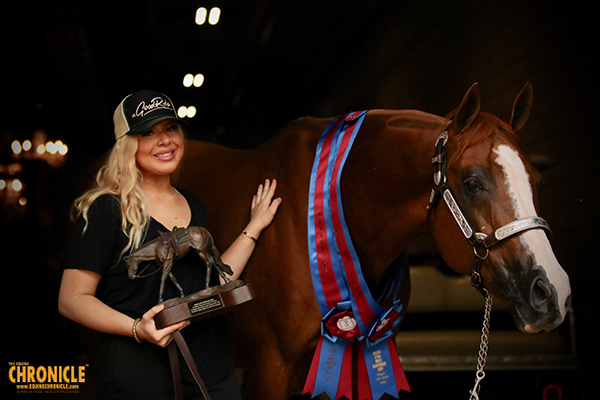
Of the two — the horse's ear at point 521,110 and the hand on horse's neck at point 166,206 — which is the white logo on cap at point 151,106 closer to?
the hand on horse's neck at point 166,206

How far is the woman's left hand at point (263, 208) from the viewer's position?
2053 millimetres

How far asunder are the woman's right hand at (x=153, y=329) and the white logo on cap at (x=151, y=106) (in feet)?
2.10

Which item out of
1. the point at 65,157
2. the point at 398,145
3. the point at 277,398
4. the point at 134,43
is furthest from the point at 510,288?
the point at 65,157

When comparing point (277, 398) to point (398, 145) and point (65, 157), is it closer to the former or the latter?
point (398, 145)

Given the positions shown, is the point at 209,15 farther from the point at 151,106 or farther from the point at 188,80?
the point at 151,106

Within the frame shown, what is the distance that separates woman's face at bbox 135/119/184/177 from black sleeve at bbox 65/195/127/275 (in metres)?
0.17

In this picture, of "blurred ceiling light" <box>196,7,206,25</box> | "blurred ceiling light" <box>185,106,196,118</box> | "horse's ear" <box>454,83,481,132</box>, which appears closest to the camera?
"horse's ear" <box>454,83,481,132</box>

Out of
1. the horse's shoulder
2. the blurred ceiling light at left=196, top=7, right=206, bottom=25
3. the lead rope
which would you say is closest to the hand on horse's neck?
the horse's shoulder

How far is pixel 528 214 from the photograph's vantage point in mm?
1467

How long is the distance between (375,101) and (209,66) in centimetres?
108

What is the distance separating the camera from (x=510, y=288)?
1.49m

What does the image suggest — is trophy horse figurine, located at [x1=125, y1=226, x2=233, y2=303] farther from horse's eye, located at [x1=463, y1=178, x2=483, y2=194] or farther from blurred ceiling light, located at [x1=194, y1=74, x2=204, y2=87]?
blurred ceiling light, located at [x1=194, y1=74, x2=204, y2=87]

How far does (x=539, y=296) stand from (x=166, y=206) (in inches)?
47.8

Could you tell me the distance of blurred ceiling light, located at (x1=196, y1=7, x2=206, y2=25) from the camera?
2.80m
